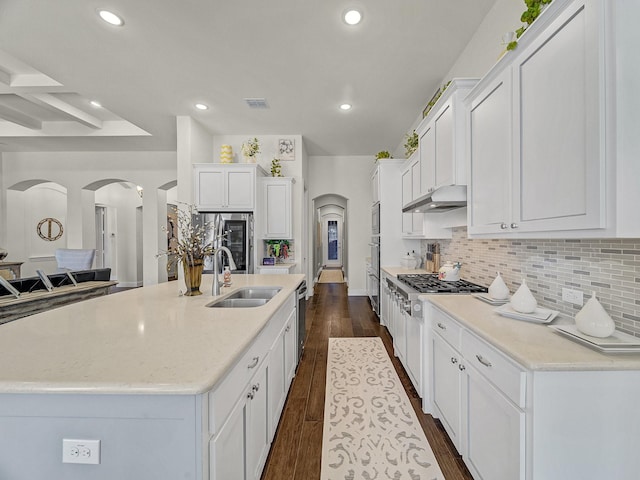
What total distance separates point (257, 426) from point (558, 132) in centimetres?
187

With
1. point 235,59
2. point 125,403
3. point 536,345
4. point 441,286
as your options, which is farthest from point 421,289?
point 235,59

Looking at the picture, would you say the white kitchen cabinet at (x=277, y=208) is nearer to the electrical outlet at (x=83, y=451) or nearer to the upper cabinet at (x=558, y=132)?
the upper cabinet at (x=558, y=132)

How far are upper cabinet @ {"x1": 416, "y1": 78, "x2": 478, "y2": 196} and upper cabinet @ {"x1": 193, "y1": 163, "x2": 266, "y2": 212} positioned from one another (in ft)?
9.24

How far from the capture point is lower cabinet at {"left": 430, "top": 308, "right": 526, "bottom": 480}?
1.11 meters

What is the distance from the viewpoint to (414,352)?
A: 243cm

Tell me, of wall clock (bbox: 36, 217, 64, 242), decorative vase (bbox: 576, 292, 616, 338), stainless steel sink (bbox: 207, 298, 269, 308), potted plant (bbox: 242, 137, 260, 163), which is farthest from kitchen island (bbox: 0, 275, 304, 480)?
wall clock (bbox: 36, 217, 64, 242)

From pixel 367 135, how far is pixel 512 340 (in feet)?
15.4

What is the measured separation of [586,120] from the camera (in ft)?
3.39

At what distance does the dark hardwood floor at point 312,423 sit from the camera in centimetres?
168

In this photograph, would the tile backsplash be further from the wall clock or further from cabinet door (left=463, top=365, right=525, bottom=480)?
the wall clock

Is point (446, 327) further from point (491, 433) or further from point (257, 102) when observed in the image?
point (257, 102)

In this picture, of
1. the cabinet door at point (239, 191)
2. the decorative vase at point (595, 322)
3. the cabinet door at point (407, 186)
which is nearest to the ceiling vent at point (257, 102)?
the cabinet door at point (239, 191)

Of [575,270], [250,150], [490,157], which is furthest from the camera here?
[250,150]

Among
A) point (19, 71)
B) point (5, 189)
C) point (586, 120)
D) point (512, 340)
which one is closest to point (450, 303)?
point (512, 340)
